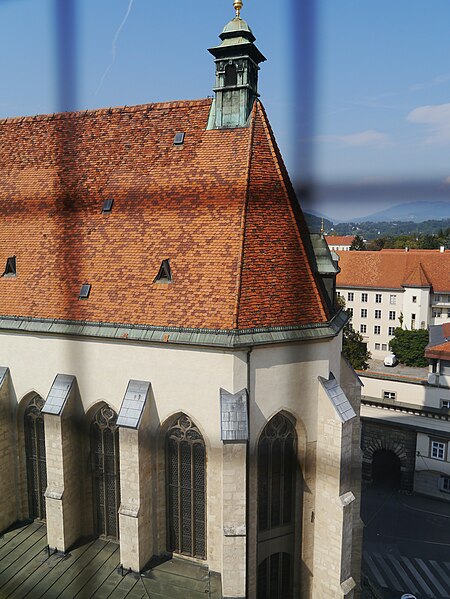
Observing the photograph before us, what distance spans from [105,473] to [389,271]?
15279 mm

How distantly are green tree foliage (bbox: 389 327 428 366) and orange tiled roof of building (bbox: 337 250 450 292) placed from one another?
5.42ft

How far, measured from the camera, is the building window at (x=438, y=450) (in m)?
10.4

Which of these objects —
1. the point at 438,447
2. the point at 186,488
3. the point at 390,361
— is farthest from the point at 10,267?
the point at 390,361

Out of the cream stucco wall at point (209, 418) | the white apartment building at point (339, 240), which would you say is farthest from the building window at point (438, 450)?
the white apartment building at point (339, 240)

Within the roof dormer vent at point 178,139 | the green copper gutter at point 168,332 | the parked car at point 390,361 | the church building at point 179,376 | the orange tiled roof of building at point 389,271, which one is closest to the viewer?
the green copper gutter at point 168,332

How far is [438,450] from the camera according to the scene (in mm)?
10469

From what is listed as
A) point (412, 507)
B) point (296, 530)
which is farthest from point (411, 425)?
point (296, 530)

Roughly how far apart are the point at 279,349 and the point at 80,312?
67.3 inches

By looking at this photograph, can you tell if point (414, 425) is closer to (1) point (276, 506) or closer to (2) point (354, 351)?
(2) point (354, 351)

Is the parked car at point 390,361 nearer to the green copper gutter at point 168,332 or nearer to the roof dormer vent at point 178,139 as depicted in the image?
the green copper gutter at point 168,332

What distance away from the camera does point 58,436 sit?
4.51m

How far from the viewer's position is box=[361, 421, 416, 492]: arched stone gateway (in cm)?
1079

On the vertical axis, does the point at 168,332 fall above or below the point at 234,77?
below

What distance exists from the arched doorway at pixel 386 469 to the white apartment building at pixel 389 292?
6569mm
